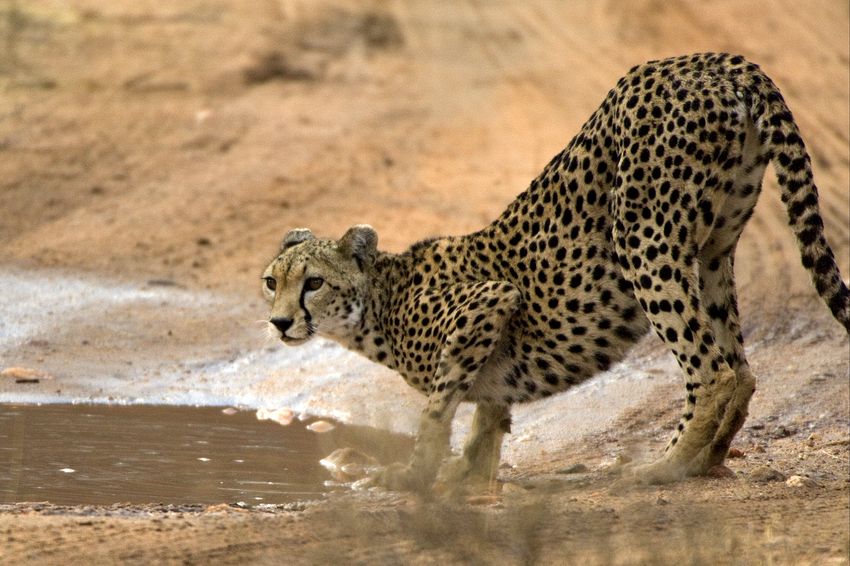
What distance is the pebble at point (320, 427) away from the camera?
932cm

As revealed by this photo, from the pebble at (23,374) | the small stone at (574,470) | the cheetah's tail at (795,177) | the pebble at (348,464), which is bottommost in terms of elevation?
the pebble at (23,374)

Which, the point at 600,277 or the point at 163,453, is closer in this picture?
the point at 600,277

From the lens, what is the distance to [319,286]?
25.2 ft

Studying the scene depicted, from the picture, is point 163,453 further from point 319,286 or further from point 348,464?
point 319,286

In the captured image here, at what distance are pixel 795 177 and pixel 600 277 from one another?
109 cm

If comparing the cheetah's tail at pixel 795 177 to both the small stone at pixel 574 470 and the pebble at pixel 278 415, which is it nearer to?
the small stone at pixel 574 470

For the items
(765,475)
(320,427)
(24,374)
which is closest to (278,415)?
(320,427)

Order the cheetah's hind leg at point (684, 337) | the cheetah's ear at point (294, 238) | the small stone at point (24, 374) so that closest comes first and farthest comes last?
1. the cheetah's hind leg at point (684, 337)
2. the cheetah's ear at point (294, 238)
3. the small stone at point (24, 374)

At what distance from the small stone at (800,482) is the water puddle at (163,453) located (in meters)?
2.08

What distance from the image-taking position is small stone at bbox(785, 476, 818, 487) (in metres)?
6.97

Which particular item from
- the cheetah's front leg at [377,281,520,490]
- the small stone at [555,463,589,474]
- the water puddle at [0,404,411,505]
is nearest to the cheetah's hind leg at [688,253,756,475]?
the small stone at [555,463,589,474]

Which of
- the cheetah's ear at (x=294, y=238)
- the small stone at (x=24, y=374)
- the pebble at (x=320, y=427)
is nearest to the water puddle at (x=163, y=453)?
the pebble at (x=320, y=427)

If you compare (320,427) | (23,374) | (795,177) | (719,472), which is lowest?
(23,374)

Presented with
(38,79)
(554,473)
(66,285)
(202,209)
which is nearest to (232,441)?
(554,473)
